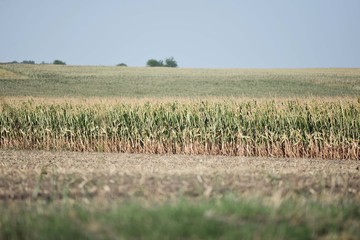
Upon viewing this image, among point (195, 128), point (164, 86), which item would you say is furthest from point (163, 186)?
point (164, 86)

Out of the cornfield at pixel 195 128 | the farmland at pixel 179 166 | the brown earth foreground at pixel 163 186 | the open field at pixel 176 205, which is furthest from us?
the cornfield at pixel 195 128

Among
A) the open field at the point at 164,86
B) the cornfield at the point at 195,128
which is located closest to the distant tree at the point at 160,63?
the open field at the point at 164,86

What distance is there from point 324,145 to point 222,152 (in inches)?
145

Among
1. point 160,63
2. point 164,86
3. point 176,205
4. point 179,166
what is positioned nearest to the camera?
point 176,205

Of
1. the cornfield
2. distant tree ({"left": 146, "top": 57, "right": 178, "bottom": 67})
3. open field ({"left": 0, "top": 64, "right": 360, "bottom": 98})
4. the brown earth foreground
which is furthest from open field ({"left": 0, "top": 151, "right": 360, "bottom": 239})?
distant tree ({"left": 146, "top": 57, "right": 178, "bottom": 67})

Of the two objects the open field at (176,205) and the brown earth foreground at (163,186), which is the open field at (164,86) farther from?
the open field at (176,205)

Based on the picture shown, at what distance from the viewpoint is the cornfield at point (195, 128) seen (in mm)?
16109

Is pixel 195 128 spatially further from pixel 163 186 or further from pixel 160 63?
pixel 160 63

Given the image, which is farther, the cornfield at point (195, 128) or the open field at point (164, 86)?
the open field at point (164, 86)

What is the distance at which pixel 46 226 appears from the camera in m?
3.74

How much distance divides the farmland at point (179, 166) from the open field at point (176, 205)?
14 millimetres

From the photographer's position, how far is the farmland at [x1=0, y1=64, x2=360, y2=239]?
3.81 metres

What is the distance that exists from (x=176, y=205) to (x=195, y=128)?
12740mm

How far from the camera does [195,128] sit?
16.9 m
